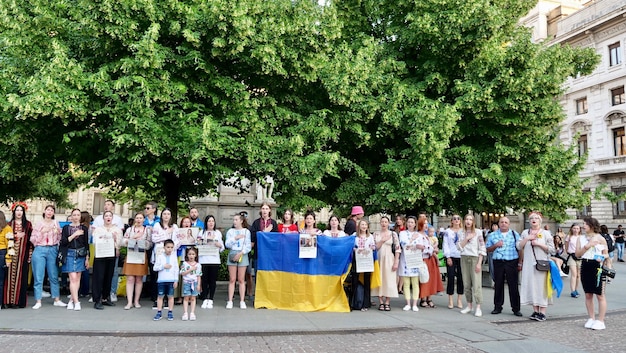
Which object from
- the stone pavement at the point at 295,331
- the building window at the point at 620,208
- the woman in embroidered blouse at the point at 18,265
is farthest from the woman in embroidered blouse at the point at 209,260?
the building window at the point at 620,208

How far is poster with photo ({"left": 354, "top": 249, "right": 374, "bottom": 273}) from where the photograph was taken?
10406mm

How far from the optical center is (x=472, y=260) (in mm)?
10367

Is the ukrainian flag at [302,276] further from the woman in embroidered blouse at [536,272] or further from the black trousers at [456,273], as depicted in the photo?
the woman in embroidered blouse at [536,272]

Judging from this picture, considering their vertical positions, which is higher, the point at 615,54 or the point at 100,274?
the point at 615,54

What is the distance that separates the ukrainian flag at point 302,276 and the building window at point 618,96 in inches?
1417

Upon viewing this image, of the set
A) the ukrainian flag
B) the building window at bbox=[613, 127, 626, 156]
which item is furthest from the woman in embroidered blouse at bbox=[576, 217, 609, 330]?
the building window at bbox=[613, 127, 626, 156]

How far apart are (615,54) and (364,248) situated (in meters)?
36.7

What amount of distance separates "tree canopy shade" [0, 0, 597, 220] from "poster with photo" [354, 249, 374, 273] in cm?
296

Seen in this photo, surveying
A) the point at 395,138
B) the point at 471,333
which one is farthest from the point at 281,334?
the point at 395,138

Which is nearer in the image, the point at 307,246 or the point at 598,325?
the point at 598,325

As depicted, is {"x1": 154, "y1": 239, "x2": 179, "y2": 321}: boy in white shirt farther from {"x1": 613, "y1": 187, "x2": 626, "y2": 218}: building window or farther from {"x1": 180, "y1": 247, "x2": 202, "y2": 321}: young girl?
{"x1": 613, "y1": 187, "x2": 626, "y2": 218}: building window

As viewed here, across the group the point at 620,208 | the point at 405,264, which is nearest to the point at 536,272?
the point at 405,264

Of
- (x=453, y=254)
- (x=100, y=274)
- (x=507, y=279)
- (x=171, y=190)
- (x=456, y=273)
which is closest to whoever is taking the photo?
(x=100, y=274)

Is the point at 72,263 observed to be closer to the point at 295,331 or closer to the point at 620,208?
the point at 295,331
